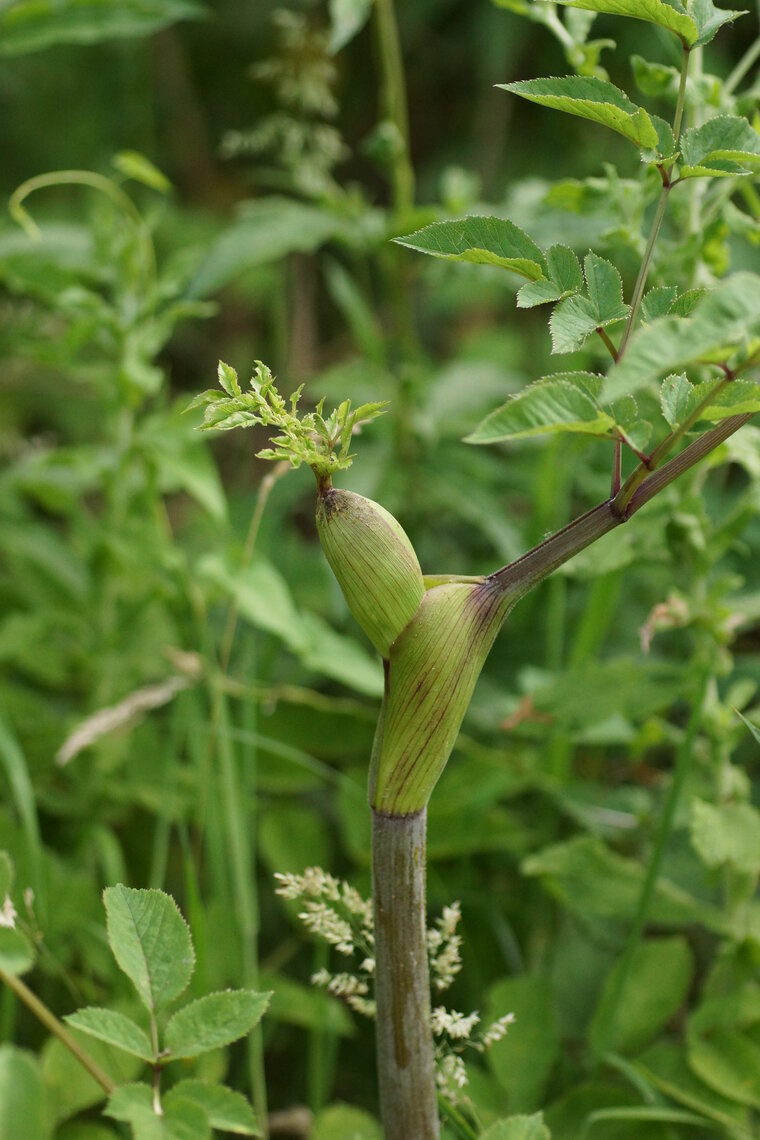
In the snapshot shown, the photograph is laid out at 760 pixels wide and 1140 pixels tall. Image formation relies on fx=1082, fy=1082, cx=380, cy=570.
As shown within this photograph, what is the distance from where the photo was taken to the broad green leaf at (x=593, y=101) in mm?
619

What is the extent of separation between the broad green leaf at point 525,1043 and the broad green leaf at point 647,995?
48 mm

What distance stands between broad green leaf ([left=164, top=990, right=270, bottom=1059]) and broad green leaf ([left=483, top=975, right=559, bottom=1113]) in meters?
0.36

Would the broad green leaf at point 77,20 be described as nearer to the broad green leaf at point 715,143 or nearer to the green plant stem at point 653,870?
the broad green leaf at point 715,143

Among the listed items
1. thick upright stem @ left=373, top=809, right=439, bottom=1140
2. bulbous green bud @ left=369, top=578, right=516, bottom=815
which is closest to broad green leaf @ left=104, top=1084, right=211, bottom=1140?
thick upright stem @ left=373, top=809, right=439, bottom=1140

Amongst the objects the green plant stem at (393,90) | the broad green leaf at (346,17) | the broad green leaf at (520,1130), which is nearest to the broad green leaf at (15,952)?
Answer: the broad green leaf at (520,1130)

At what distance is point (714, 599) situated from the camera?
1.05 metres

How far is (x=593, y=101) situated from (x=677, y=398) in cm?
18

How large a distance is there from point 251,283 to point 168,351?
412 millimetres

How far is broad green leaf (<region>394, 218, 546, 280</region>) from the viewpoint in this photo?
2.04 feet

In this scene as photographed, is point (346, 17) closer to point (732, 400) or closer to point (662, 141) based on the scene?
point (662, 141)

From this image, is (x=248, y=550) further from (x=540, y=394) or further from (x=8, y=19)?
(x=8, y=19)

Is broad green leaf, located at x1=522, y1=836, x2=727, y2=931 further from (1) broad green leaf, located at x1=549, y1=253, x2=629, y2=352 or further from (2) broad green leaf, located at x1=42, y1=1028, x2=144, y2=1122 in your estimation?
(1) broad green leaf, located at x1=549, y1=253, x2=629, y2=352

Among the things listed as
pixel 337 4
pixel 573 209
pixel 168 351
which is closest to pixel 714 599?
pixel 573 209

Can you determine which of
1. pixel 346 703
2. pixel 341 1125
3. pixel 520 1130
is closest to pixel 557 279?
pixel 520 1130
